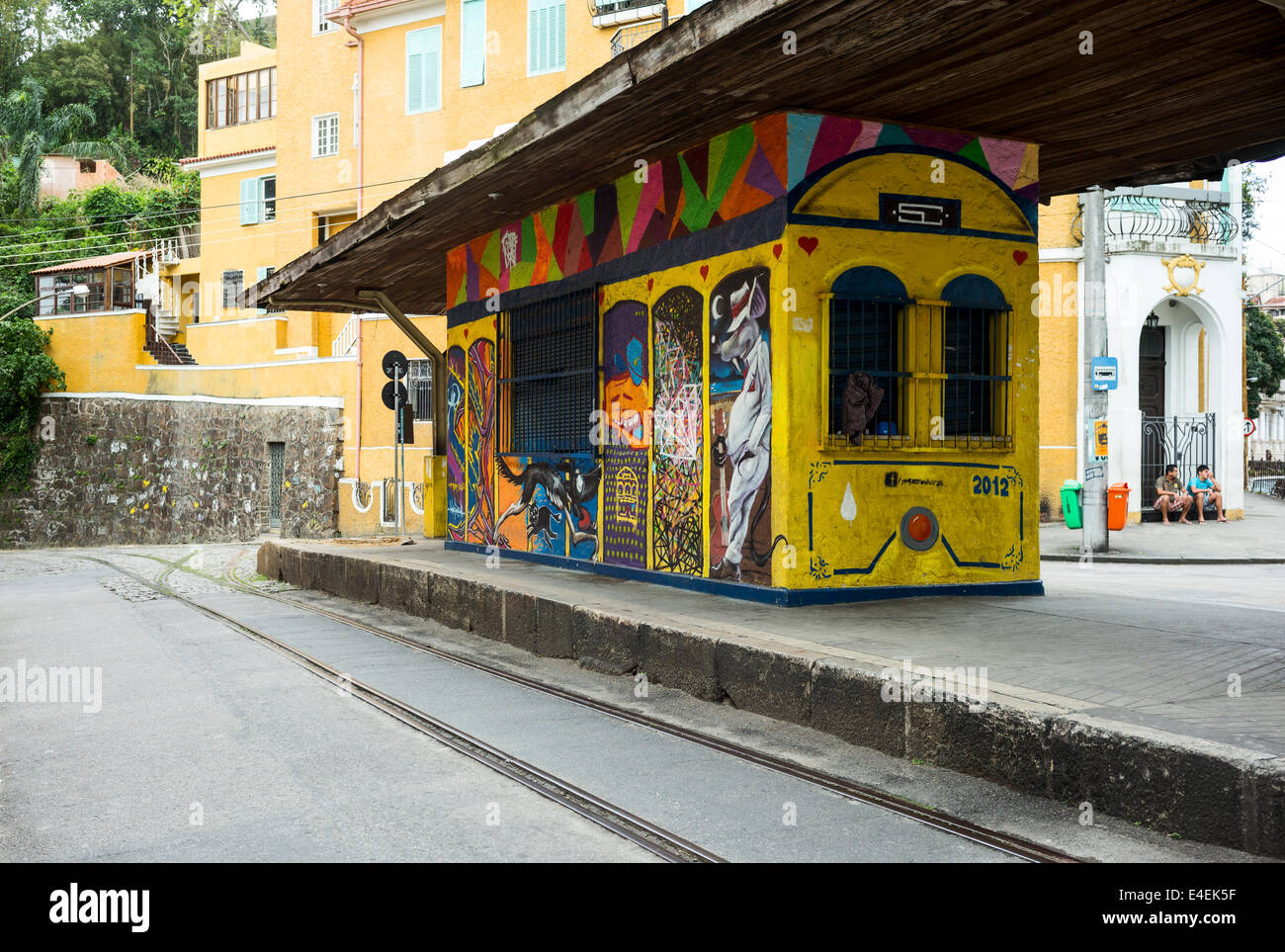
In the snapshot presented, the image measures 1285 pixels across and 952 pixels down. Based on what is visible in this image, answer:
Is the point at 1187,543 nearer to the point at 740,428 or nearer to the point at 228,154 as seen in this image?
the point at 740,428

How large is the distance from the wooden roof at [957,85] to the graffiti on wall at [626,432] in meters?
1.50

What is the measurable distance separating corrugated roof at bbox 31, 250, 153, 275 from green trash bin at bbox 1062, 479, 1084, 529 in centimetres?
3717

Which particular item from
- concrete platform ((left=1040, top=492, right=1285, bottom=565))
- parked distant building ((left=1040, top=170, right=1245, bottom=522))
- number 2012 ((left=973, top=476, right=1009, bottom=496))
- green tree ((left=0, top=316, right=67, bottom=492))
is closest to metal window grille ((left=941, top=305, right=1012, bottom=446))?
number 2012 ((left=973, top=476, right=1009, bottom=496))

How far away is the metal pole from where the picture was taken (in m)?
17.9

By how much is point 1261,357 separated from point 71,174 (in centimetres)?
5295

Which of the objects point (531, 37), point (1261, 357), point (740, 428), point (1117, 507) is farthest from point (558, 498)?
point (1261, 357)

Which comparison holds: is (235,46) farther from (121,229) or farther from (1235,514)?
(1235,514)

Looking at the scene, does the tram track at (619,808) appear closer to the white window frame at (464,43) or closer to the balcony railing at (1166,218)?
the balcony railing at (1166,218)

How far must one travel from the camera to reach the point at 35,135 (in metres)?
51.1

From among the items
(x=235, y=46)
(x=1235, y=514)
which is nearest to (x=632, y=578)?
(x=1235, y=514)

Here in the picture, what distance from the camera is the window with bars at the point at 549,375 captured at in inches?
471

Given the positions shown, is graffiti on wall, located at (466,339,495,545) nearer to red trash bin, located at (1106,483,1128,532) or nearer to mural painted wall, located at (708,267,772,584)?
mural painted wall, located at (708,267,772,584)

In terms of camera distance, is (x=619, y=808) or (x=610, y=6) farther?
(x=610, y=6)
